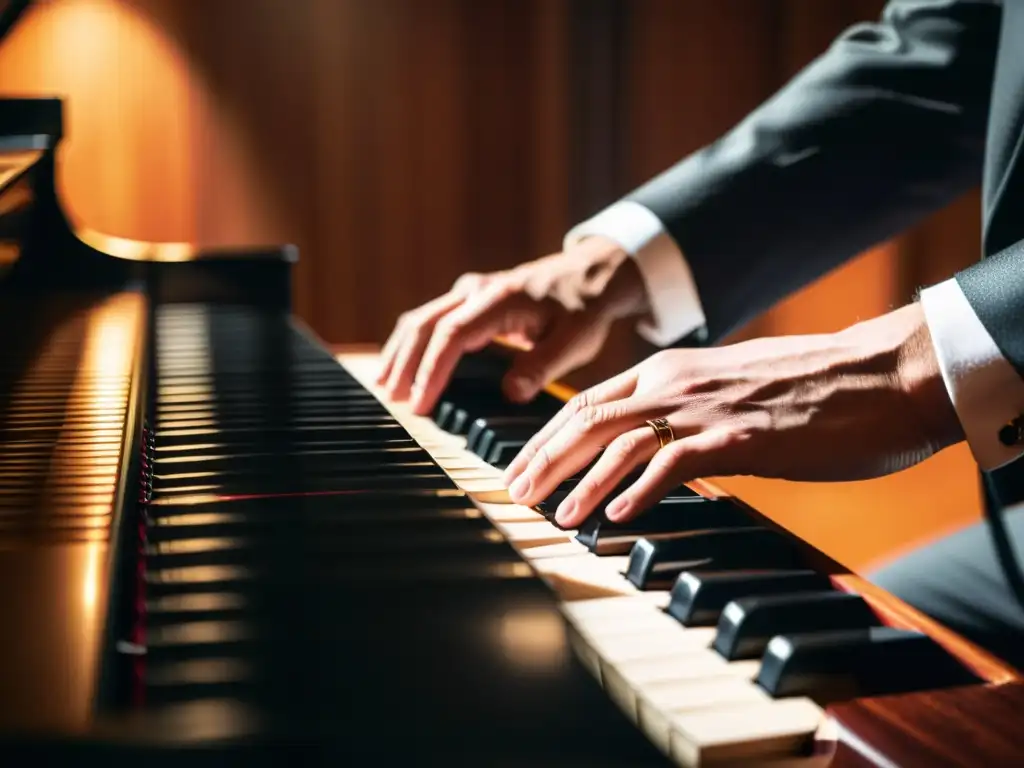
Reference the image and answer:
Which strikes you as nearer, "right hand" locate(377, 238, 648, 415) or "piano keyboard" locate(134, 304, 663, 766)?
"piano keyboard" locate(134, 304, 663, 766)

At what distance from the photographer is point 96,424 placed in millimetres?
736

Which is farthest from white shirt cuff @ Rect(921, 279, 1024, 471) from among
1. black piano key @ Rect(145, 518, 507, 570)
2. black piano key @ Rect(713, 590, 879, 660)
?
black piano key @ Rect(145, 518, 507, 570)

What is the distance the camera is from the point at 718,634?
51cm

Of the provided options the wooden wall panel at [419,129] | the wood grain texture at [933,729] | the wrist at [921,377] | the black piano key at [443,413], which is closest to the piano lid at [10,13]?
the black piano key at [443,413]

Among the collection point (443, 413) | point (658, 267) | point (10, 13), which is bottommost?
point (443, 413)

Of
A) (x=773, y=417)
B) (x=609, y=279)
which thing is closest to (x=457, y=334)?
(x=609, y=279)

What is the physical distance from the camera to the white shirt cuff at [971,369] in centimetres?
72

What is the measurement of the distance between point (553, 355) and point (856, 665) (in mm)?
641

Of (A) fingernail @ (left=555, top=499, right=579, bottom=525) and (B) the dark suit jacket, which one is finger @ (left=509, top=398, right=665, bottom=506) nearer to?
(A) fingernail @ (left=555, top=499, right=579, bottom=525)

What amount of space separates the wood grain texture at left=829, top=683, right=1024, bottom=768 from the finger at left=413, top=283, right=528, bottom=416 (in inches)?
26.1

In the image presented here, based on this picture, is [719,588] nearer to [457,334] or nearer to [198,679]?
[198,679]

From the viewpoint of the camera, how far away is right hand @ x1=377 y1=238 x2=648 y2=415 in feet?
3.51

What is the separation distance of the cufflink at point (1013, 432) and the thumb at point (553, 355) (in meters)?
0.44

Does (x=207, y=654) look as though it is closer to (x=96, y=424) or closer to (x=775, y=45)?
(x=96, y=424)
